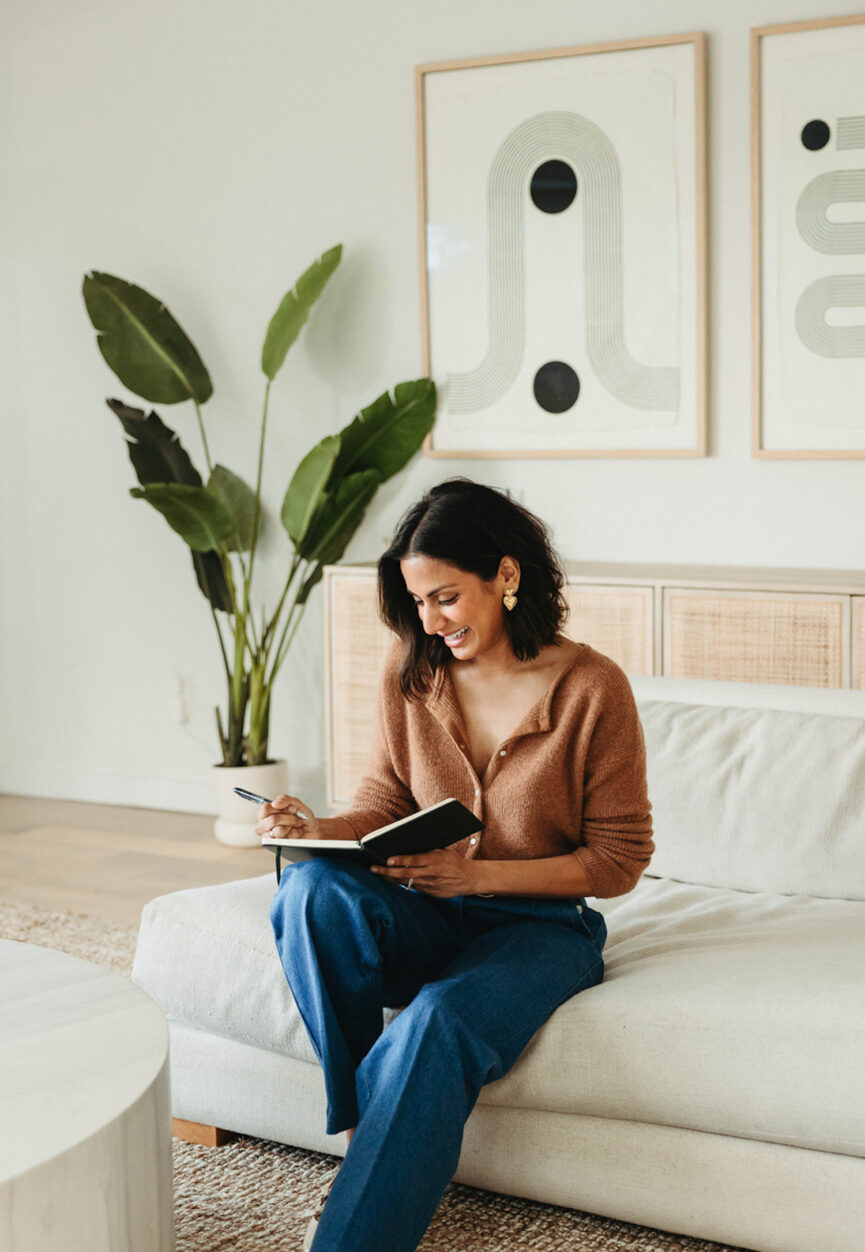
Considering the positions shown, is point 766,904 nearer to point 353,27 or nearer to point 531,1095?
point 531,1095

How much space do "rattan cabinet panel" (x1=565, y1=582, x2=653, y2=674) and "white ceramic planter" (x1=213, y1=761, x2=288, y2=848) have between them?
116 centimetres

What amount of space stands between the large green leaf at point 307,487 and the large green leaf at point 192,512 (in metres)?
0.18

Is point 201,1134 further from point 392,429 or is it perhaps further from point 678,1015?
point 392,429

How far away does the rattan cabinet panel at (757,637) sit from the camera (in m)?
3.36

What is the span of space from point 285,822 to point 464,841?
0.90ft

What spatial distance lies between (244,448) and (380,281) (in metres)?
0.69

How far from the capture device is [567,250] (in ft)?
13.0

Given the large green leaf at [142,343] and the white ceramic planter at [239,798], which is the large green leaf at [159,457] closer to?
the large green leaf at [142,343]

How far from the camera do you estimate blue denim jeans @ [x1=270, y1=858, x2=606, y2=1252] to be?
67.9 inches

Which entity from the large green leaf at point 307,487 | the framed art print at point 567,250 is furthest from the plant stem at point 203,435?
the framed art print at point 567,250

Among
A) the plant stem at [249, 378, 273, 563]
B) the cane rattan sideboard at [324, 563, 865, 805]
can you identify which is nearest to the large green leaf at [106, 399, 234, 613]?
the plant stem at [249, 378, 273, 563]

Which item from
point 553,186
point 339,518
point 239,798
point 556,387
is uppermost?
point 553,186

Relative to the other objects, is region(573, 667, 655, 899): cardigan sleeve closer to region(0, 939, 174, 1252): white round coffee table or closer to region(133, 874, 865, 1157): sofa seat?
region(133, 874, 865, 1157): sofa seat

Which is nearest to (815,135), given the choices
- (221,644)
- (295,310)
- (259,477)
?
(295,310)
